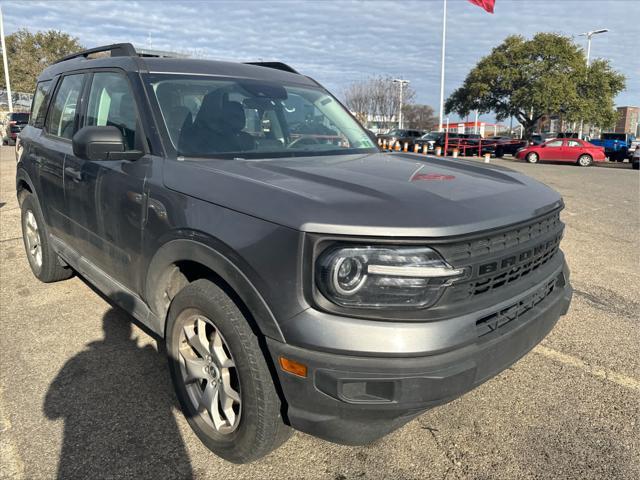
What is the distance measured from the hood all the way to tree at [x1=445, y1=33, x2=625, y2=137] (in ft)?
128

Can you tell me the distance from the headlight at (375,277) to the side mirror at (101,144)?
1505mm

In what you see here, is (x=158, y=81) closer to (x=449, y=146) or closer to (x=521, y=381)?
(x=521, y=381)

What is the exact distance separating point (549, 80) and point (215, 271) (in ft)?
133

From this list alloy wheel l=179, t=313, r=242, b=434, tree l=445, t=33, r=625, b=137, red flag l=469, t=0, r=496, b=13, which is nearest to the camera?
alloy wheel l=179, t=313, r=242, b=434

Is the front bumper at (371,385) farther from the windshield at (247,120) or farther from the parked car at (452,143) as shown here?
the parked car at (452,143)

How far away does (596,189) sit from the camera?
42.6 ft

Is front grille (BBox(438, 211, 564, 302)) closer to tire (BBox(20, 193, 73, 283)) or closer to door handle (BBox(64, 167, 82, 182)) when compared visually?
door handle (BBox(64, 167, 82, 182))

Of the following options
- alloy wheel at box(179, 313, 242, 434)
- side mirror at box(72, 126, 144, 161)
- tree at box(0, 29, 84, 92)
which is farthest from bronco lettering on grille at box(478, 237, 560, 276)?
tree at box(0, 29, 84, 92)

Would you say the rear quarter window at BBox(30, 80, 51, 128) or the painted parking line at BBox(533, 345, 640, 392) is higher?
the rear quarter window at BBox(30, 80, 51, 128)

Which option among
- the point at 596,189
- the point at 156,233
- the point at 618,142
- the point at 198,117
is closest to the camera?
the point at 156,233

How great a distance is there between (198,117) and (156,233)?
2.57ft

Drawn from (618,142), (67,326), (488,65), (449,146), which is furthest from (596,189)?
(488,65)

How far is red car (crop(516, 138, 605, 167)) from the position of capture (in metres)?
24.3

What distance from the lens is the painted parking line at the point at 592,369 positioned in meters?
3.15
